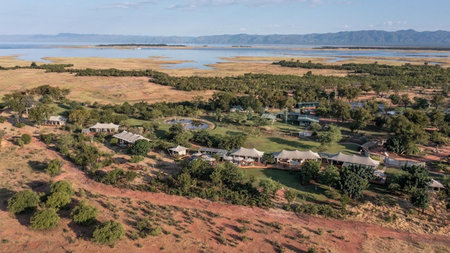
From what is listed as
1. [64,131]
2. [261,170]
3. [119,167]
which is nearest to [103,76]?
[64,131]

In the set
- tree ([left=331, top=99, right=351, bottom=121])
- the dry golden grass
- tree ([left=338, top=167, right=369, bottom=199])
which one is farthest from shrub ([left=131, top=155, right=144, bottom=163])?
the dry golden grass

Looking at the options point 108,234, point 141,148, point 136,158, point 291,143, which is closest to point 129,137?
point 141,148

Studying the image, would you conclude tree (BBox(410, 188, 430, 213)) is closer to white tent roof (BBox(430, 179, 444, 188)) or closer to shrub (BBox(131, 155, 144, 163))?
white tent roof (BBox(430, 179, 444, 188))

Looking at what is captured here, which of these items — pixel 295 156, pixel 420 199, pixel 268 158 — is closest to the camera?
pixel 420 199

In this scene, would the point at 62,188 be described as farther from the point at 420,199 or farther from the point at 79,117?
the point at 420,199

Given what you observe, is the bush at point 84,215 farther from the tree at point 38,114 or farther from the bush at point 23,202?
the tree at point 38,114

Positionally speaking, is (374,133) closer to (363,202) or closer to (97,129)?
(363,202)
